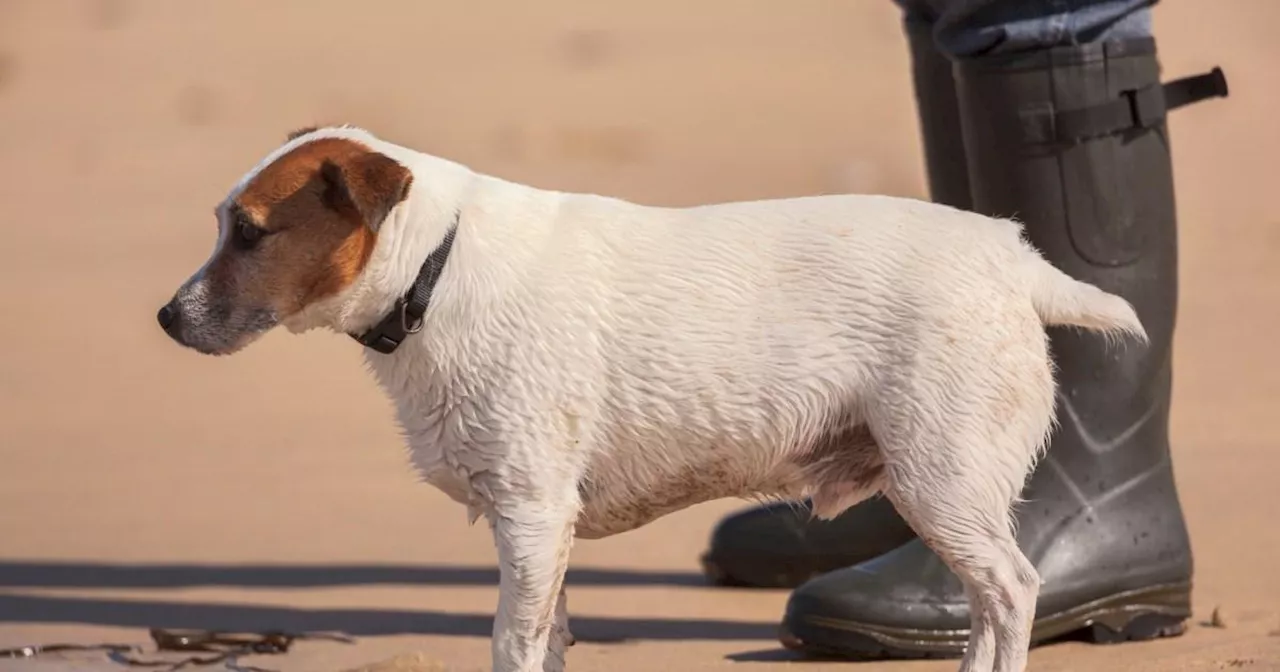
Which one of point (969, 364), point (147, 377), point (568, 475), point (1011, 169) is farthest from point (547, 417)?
point (147, 377)

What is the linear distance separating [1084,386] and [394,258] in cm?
188

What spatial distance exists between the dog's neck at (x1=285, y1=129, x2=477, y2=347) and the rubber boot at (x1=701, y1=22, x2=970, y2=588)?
1909 millimetres

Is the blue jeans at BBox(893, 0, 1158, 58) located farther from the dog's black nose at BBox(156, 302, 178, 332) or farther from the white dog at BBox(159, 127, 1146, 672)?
the dog's black nose at BBox(156, 302, 178, 332)

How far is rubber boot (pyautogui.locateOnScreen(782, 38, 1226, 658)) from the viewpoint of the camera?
15.4ft

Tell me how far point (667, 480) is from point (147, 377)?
4885 millimetres

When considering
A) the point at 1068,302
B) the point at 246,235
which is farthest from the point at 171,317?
the point at 1068,302

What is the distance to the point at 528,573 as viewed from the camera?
3814 mm

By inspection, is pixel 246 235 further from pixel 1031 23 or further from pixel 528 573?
pixel 1031 23

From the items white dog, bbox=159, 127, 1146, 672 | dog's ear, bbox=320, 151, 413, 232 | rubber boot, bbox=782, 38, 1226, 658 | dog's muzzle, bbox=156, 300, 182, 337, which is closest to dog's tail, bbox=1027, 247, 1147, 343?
white dog, bbox=159, 127, 1146, 672

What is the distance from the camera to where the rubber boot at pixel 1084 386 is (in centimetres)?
470

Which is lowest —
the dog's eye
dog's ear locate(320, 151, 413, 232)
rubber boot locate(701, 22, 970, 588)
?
rubber boot locate(701, 22, 970, 588)

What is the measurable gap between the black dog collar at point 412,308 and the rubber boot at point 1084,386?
53.0 inches

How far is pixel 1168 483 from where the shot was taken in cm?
498

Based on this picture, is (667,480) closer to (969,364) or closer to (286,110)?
(969,364)
